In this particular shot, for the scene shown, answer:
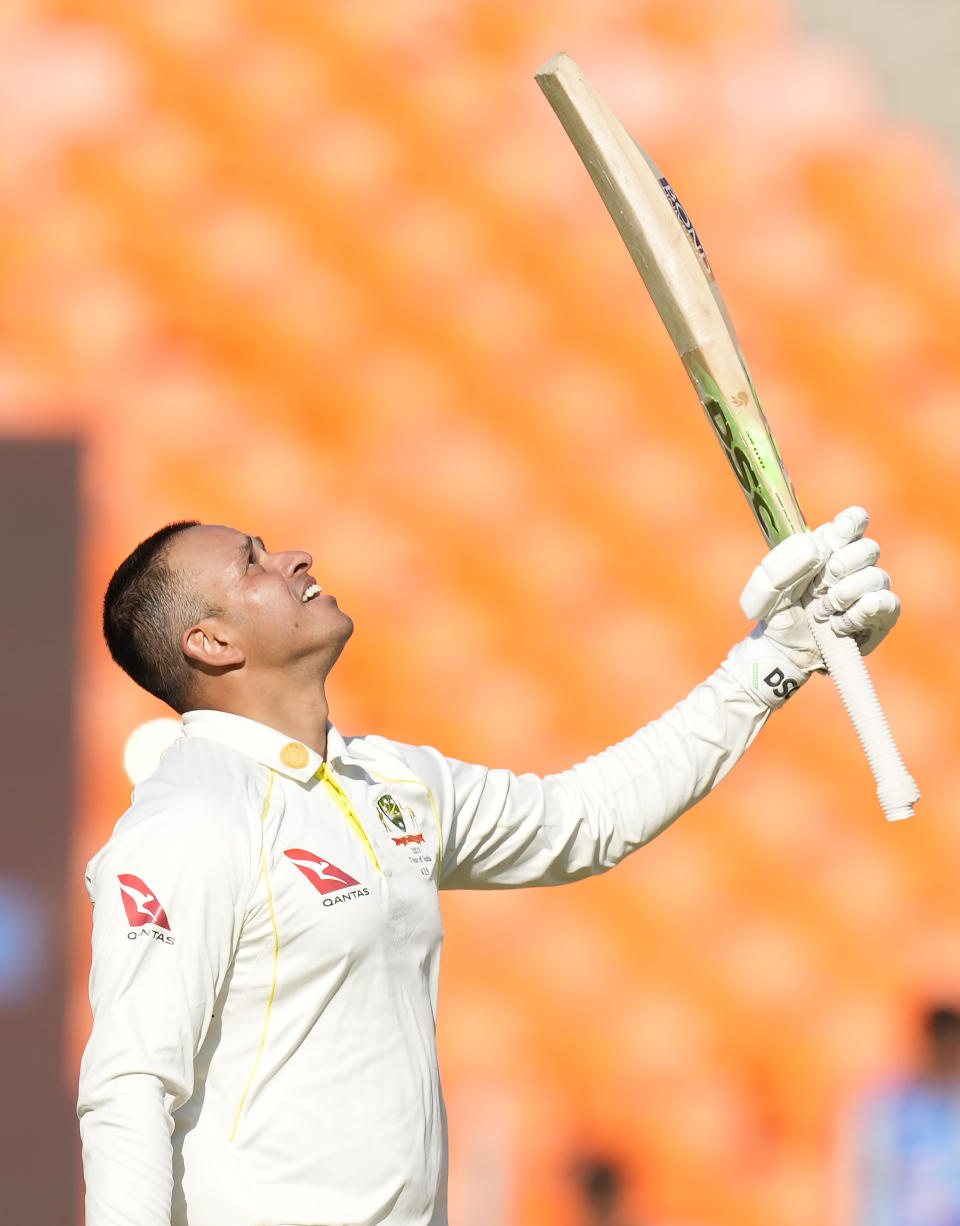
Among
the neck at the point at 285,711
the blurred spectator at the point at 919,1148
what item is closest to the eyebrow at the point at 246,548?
the neck at the point at 285,711

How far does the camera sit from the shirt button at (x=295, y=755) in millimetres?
1339

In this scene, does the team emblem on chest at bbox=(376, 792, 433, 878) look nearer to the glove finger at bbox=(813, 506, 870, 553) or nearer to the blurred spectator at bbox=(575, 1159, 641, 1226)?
the glove finger at bbox=(813, 506, 870, 553)

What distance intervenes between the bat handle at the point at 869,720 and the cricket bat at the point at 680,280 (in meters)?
0.12

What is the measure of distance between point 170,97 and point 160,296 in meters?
0.42

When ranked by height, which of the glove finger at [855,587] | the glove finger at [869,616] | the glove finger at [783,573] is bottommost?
the glove finger at [869,616]

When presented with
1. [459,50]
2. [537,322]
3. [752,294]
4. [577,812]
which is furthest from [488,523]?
[577,812]

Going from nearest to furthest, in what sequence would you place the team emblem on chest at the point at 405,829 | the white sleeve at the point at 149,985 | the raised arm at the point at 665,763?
the white sleeve at the point at 149,985
the team emblem on chest at the point at 405,829
the raised arm at the point at 665,763

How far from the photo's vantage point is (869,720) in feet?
4.87

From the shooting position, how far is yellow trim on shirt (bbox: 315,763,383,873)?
1334 millimetres

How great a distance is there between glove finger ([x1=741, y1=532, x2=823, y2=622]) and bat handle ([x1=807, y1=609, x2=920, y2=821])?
0.04 metres

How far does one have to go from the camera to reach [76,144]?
323 centimetres

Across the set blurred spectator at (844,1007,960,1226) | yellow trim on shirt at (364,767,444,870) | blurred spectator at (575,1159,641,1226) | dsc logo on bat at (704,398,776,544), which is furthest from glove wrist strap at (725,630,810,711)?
blurred spectator at (575,1159,641,1226)

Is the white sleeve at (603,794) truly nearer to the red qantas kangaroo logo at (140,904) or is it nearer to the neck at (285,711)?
the neck at (285,711)

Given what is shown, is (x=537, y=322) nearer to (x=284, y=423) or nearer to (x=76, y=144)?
(x=284, y=423)
